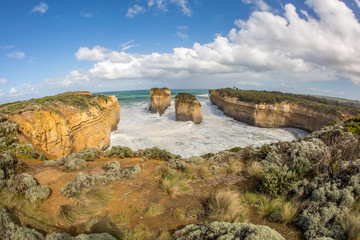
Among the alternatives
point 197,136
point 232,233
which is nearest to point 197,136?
point 197,136

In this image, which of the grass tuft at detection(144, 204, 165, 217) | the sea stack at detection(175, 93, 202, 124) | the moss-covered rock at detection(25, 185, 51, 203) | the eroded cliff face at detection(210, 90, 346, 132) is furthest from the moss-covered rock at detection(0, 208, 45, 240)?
the eroded cliff face at detection(210, 90, 346, 132)

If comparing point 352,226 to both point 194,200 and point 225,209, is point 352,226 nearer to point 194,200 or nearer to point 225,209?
point 225,209

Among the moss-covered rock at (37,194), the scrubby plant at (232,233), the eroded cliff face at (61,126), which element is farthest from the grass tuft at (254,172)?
the eroded cliff face at (61,126)

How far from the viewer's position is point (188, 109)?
26.2 metres

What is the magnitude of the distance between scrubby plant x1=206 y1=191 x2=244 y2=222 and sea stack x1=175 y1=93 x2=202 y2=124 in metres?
22.4

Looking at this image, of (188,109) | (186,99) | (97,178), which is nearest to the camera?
(97,178)

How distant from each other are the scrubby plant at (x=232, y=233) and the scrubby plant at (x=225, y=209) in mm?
716

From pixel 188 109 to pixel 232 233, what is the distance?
79.2 ft

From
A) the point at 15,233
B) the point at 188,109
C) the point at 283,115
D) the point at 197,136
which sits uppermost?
the point at 188,109

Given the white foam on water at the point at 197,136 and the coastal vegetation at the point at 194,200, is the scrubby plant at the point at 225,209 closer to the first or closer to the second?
the coastal vegetation at the point at 194,200

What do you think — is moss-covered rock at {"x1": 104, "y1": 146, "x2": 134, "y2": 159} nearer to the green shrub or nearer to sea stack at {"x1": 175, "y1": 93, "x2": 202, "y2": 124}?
the green shrub

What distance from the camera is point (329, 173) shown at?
397 cm

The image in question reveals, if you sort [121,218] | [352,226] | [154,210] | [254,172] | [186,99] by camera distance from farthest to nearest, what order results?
1. [186,99]
2. [254,172]
3. [154,210]
4. [121,218]
5. [352,226]

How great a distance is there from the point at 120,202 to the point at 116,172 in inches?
54.0
